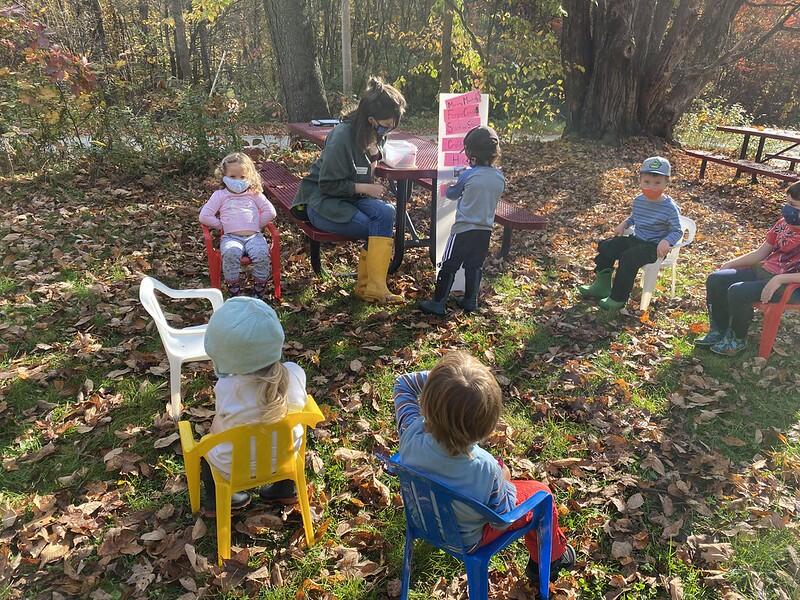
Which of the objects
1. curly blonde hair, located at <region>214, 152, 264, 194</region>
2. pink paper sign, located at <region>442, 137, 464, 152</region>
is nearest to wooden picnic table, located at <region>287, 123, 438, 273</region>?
pink paper sign, located at <region>442, 137, 464, 152</region>

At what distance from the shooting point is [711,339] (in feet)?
14.7

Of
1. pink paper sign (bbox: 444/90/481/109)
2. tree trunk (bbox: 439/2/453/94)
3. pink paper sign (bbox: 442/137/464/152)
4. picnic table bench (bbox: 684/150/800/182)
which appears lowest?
picnic table bench (bbox: 684/150/800/182)

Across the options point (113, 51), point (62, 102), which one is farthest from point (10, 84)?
point (113, 51)

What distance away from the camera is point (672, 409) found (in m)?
3.77

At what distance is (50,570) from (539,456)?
251 centimetres

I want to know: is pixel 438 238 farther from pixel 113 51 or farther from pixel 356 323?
pixel 113 51

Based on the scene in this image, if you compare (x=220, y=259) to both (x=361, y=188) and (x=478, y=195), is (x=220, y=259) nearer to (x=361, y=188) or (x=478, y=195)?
(x=361, y=188)

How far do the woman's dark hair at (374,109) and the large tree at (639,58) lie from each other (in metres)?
8.51

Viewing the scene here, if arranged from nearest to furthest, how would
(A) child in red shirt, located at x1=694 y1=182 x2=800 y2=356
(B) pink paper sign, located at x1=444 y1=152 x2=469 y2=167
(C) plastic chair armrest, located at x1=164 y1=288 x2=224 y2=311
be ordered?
(C) plastic chair armrest, located at x1=164 y1=288 x2=224 y2=311, (A) child in red shirt, located at x1=694 y1=182 x2=800 y2=356, (B) pink paper sign, located at x1=444 y1=152 x2=469 y2=167

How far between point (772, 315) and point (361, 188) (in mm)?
3253

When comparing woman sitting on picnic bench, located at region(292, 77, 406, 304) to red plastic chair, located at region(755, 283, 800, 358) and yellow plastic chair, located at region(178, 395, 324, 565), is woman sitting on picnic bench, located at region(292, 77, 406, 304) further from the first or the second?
red plastic chair, located at region(755, 283, 800, 358)

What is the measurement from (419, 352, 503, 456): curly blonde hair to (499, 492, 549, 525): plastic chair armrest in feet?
0.84

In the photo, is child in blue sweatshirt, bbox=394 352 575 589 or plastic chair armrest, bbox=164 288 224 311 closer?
child in blue sweatshirt, bbox=394 352 575 589

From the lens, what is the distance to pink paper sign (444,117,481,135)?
16.6ft
